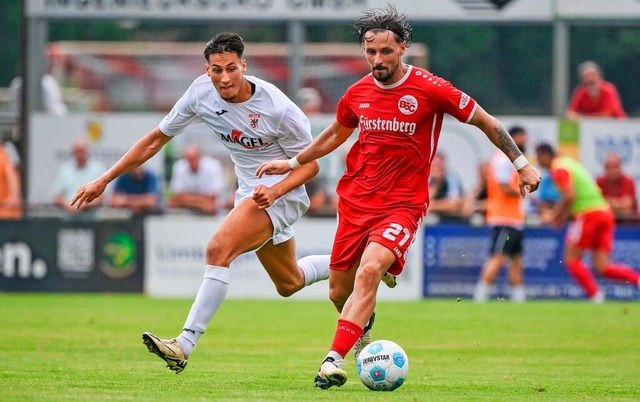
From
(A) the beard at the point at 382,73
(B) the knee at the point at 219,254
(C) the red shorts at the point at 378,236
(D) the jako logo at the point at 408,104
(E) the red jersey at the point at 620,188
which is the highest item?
(A) the beard at the point at 382,73

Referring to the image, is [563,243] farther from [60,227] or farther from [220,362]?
[220,362]

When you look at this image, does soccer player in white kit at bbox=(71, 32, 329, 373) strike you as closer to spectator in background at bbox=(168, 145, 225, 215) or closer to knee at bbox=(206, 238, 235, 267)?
knee at bbox=(206, 238, 235, 267)

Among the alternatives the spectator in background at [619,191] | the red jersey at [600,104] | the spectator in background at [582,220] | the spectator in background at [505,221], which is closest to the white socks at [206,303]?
the spectator in background at [582,220]

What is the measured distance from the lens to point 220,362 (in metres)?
11.5

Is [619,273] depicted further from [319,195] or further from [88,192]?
[88,192]

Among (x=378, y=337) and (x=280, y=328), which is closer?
(x=378, y=337)

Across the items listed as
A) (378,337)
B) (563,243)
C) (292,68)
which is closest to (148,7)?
(292,68)

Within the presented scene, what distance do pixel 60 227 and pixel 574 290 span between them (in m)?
8.30

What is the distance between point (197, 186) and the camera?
21.5m

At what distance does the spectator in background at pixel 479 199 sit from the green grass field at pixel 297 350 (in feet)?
5.26

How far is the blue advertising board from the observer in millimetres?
20906

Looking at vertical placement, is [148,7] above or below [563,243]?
above

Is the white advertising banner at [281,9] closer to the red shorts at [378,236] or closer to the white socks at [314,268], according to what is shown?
the white socks at [314,268]

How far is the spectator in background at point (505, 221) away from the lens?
65.1 feet
